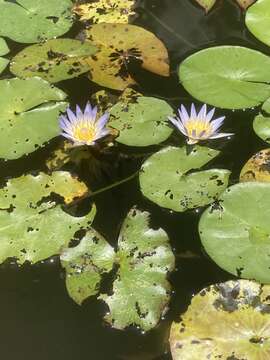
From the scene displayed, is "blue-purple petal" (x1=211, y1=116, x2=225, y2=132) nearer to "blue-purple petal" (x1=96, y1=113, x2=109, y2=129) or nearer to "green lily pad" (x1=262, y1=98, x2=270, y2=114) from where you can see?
"green lily pad" (x1=262, y1=98, x2=270, y2=114)

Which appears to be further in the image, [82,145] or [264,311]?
[82,145]

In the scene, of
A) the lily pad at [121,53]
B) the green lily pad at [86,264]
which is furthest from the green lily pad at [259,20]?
the green lily pad at [86,264]

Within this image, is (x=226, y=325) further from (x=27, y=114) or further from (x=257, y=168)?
(x=27, y=114)

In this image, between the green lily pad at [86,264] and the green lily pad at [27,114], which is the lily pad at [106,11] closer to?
the green lily pad at [27,114]

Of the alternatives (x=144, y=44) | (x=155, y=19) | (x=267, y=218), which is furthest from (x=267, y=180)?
(x=155, y=19)

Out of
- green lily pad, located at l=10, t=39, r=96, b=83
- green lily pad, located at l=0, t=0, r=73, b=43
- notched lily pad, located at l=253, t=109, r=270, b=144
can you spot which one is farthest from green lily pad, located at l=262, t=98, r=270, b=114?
green lily pad, located at l=0, t=0, r=73, b=43

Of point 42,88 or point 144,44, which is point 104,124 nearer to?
point 42,88
